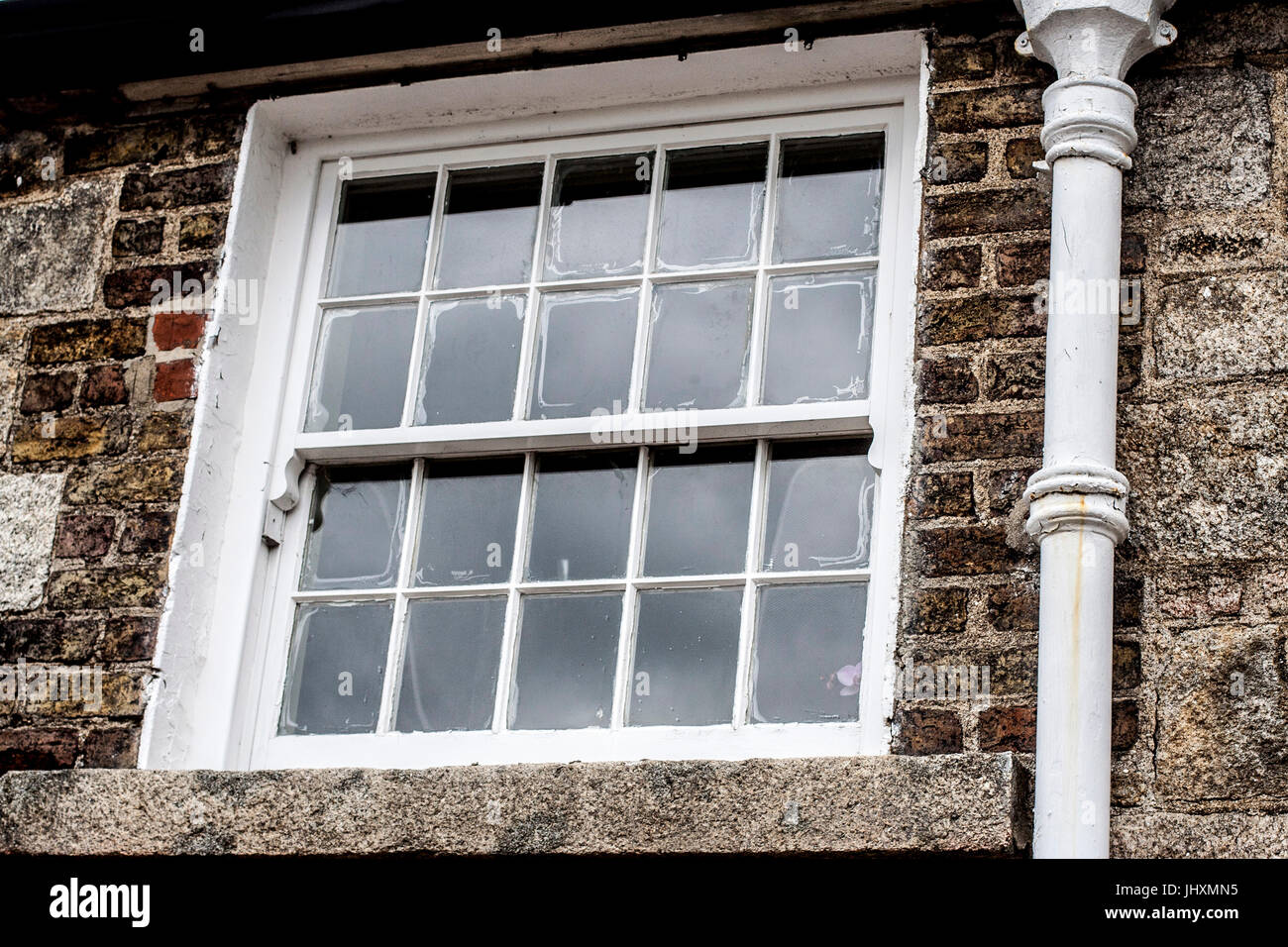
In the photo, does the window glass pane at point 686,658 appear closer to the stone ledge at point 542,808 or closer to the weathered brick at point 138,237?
the stone ledge at point 542,808

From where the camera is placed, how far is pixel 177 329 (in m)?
4.44

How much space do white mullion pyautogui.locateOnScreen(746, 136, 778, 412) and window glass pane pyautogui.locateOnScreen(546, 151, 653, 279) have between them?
28cm

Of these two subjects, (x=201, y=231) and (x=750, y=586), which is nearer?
(x=750, y=586)

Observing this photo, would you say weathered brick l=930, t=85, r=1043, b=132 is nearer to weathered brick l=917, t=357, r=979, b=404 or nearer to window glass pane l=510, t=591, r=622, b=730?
weathered brick l=917, t=357, r=979, b=404

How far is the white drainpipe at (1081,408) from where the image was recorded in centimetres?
345

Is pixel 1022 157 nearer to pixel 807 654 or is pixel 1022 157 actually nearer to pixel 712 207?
pixel 712 207

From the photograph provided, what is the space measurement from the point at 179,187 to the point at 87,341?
42 cm

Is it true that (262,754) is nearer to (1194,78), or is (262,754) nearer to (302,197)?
(302,197)

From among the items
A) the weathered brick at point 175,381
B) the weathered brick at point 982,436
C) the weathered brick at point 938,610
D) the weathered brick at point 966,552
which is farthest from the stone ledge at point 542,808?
the weathered brick at point 175,381

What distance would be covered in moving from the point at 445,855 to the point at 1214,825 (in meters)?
1.37

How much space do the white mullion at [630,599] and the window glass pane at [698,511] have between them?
0.7 inches

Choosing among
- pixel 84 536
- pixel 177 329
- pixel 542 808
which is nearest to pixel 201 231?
pixel 177 329

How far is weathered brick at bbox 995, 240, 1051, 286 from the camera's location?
158 inches
